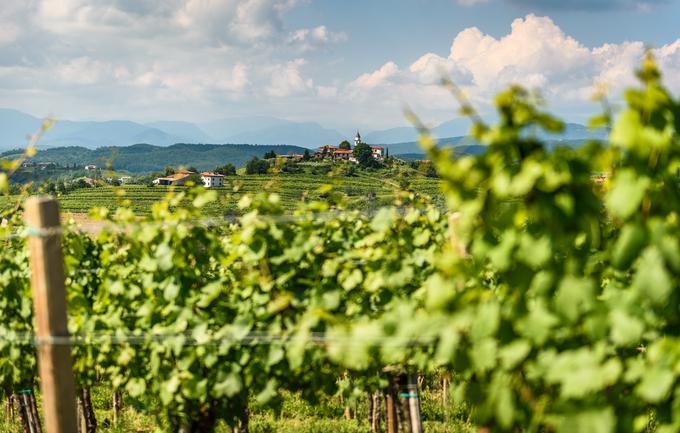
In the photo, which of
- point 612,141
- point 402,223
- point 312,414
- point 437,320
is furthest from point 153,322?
point 312,414

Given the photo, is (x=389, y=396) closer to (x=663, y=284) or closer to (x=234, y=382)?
(x=234, y=382)

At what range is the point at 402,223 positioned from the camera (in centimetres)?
454

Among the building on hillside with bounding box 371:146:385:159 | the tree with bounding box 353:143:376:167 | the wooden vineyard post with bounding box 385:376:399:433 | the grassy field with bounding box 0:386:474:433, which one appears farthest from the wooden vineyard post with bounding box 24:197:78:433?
the building on hillside with bounding box 371:146:385:159

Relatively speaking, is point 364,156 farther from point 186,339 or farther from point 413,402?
point 186,339

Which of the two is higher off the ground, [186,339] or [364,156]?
[364,156]

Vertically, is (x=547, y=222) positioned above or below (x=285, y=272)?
above

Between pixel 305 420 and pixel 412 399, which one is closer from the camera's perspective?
pixel 412 399

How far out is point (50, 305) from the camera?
3.12m

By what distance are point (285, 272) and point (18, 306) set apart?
6.96 feet

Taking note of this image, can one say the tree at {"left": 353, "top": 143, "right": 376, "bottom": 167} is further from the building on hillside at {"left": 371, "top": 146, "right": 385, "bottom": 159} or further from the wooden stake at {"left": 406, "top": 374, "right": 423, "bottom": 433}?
the wooden stake at {"left": 406, "top": 374, "right": 423, "bottom": 433}

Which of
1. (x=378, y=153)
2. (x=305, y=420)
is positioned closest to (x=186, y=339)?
(x=305, y=420)

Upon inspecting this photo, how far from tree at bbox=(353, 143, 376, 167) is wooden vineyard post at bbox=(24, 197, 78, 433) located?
82755mm

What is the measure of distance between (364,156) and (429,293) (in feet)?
278

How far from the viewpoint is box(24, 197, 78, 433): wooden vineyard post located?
3113 mm
